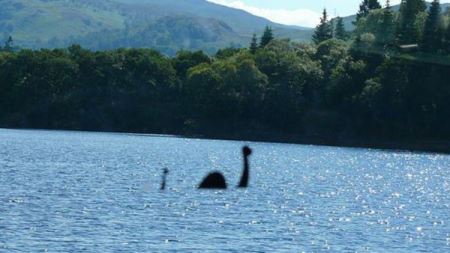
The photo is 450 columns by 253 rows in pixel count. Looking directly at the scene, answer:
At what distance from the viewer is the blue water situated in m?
66.6

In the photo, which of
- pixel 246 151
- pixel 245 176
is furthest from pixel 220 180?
pixel 246 151

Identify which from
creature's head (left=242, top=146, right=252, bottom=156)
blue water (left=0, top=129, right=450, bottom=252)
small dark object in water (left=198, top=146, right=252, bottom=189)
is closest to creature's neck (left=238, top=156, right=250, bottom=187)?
small dark object in water (left=198, top=146, right=252, bottom=189)

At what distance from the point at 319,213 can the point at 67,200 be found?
22.3m

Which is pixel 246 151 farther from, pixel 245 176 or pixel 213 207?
pixel 213 207

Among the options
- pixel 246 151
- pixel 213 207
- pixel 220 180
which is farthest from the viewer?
pixel 213 207

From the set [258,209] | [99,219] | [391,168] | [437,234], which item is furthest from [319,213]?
[391,168]

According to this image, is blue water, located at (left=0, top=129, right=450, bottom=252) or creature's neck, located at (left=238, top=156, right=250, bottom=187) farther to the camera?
blue water, located at (left=0, top=129, right=450, bottom=252)

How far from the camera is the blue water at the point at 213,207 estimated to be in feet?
219

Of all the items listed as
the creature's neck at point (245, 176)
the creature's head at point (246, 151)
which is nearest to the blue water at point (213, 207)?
the creature's neck at point (245, 176)

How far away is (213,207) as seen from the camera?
293ft

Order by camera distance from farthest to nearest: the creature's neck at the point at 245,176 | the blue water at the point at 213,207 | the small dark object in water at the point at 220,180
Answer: the blue water at the point at 213,207 → the creature's neck at the point at 245,176 → the small dark object in water at the point at 220,180

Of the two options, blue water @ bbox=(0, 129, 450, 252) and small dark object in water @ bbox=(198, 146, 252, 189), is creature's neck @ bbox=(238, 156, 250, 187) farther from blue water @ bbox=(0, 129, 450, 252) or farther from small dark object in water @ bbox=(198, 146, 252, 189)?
blue water @ bbox=(0, 129, 450, 252)

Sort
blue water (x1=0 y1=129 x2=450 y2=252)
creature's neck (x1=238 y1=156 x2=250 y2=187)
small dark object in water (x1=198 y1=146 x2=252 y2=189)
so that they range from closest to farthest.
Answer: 1. small dark object in water (x1=198 y1=146 x2=252 y2=189)
2. creature's neck (x1=238 y1=156 x2=250 y2=187)
3. blue water (x1=0 y1=129 x2=450 y2=252)

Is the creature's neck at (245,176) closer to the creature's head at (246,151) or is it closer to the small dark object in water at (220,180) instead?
the small dark object in water at (220,180)
